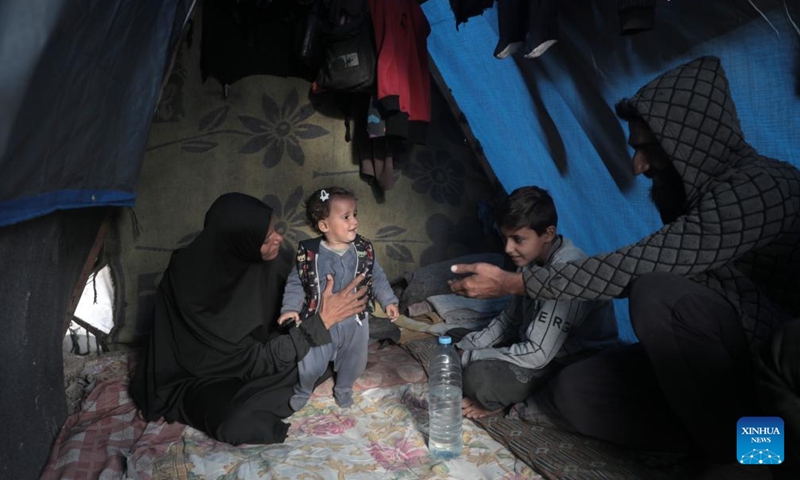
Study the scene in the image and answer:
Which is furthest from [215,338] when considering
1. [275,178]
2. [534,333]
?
[275,178]

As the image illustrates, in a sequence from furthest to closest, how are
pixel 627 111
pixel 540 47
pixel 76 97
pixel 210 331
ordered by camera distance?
pixel 210 331, pixel 540 47, pixel 627 111, pixel 76 97

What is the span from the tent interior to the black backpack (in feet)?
0.43

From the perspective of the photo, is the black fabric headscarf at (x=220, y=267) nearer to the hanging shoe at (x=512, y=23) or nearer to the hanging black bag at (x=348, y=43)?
the hanging black bag at (x=348, y=43)

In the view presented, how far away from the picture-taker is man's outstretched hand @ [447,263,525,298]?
184 cm

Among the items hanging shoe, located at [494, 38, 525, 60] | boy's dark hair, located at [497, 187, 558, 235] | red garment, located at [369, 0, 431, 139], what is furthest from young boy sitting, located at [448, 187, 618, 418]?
red garment, located at [369, 0, 431, 139]

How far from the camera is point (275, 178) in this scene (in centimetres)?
352

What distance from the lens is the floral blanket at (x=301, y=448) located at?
73.8 inches

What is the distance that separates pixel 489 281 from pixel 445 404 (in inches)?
21.5

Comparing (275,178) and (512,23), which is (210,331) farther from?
(512,23)

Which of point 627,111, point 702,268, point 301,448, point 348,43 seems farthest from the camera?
point 348,43

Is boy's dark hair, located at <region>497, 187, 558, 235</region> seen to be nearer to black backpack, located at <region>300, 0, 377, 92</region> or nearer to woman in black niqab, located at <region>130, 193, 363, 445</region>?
woman in black niqab, located at <region>130, 193, 363, 445</region>

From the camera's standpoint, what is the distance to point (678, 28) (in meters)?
1.87

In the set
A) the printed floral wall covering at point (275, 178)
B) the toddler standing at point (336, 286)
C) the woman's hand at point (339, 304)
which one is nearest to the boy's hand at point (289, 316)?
the toddler standing at point (336, 286)

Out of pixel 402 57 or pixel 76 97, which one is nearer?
pixel 76 97
